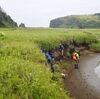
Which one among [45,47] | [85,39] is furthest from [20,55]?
[85,39]

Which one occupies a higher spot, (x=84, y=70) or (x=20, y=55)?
(x=20, y=55)

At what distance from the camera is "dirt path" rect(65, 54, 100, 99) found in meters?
23.4

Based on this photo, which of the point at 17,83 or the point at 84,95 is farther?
the point at 84,95

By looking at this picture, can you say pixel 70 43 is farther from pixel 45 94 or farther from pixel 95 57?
pixel 45 94

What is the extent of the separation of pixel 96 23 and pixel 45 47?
150m

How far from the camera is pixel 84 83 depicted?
27.5m

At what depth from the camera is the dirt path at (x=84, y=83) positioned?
922 inches

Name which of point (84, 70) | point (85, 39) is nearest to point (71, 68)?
point (84, 70)

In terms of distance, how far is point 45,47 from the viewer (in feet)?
116

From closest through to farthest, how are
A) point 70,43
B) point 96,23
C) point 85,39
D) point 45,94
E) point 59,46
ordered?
point 45,94, point 59,46, point 70,43, point 85,39, point 96,23

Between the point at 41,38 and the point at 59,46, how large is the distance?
3011 millimetres

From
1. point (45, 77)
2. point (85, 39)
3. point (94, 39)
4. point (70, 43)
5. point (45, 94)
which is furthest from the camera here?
point (94, 39)

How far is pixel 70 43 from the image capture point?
4516 centimetres

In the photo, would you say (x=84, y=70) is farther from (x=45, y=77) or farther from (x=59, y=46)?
(x=45, y=77)
